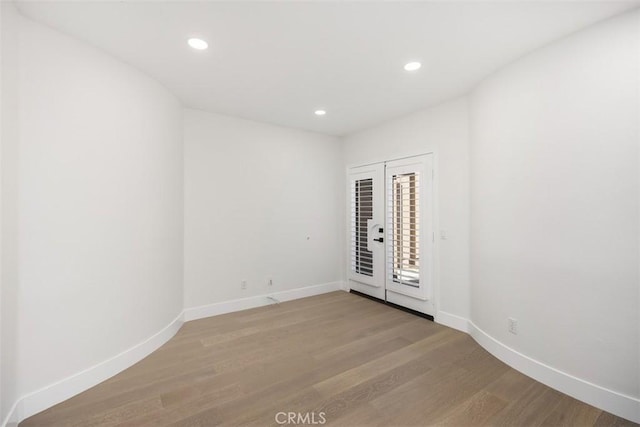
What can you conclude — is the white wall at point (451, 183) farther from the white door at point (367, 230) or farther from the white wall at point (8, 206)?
the white wall at point (8, 206)

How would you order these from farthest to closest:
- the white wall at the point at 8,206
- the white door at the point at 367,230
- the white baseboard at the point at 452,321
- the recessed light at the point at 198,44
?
the white door at the point at 367,230
the white baseboard at the point at 452,321
the recessed light at the point at 198,44
the white wall at the point at 8,206

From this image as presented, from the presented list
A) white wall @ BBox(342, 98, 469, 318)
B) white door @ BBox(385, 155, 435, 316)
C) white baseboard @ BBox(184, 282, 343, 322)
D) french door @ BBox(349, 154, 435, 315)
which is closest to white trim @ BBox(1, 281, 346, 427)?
white baseboard @ BBox(184, 282, 343, 322)

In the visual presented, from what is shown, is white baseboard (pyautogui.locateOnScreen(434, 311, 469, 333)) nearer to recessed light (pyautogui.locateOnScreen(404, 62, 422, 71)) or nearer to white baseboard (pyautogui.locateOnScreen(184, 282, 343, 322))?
white baseboard (pyautogui.locateOnScreen(184, 282, 343, 322))

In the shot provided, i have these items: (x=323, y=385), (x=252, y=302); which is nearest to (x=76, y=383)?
(x=323, y=385)

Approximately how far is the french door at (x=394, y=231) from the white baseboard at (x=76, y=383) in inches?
116

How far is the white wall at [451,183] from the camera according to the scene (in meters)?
3.23

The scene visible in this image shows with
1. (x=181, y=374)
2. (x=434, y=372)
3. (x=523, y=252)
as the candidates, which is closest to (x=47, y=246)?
(x=181, y=374)

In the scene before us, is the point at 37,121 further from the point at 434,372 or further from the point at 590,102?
the point at 590,102

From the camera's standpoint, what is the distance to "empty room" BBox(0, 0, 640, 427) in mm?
1825

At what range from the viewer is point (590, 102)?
6.56 feet

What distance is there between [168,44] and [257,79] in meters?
0.80

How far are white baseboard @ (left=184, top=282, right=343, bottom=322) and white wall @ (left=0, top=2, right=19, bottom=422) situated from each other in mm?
1780

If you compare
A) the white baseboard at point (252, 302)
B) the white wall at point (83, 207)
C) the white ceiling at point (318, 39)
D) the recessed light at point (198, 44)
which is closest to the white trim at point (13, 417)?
the white wall at point (83, 207)

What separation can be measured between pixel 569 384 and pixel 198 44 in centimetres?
383
